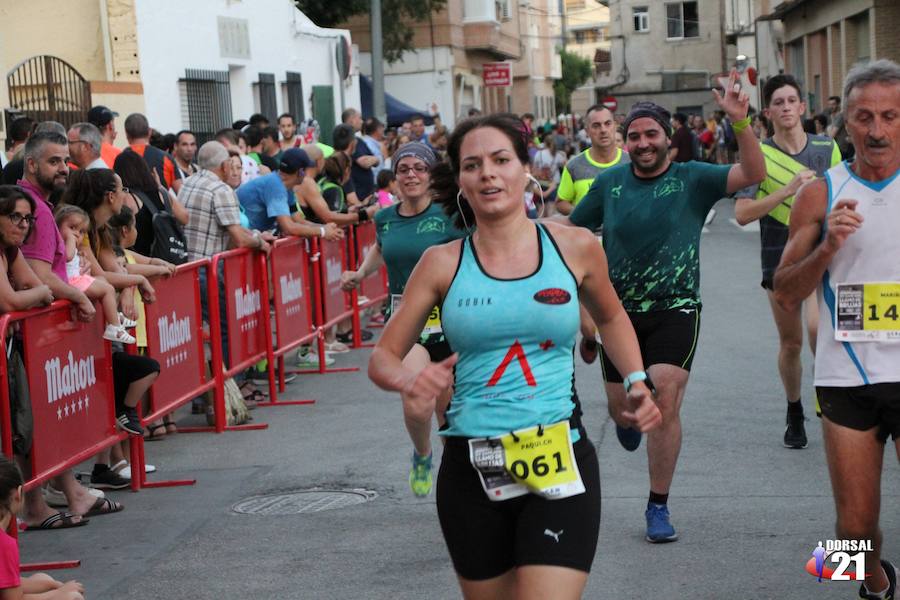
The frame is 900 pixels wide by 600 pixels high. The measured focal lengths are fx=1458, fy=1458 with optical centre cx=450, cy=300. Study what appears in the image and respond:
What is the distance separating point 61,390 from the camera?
7.69 meters

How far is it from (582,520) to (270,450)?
18.9 feet

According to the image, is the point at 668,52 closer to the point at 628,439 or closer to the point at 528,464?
the point at 628,439

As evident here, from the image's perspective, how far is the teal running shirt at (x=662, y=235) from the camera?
6.93m

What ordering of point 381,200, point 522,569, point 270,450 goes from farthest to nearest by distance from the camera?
point 381,200
point 270,450
point 522,569

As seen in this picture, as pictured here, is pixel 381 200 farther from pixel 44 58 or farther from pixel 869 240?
pixel 869 240

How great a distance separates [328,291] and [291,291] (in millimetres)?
1245

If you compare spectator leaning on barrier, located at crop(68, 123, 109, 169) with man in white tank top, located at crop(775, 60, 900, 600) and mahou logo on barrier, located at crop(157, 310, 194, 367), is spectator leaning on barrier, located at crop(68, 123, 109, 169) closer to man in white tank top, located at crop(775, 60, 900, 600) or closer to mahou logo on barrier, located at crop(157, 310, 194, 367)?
mahou logo on barrier, located at crop(157, 310, 194, 367)

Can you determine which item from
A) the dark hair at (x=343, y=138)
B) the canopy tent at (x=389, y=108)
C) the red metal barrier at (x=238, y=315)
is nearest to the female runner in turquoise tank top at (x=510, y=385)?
the red metal barrier at (x=238, y=315)

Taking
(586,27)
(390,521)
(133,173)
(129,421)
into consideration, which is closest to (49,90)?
(133,173)

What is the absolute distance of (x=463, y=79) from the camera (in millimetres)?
52469

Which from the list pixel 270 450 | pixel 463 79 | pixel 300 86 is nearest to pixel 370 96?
pixel 300 86

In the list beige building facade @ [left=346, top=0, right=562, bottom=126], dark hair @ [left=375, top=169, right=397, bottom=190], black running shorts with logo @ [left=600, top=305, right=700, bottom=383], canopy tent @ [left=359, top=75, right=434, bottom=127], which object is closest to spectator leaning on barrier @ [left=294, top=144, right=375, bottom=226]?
dark hair @ [left=375, top=169, right=397, bottom=190]

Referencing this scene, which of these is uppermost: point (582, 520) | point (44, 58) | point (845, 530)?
point (44, 58)

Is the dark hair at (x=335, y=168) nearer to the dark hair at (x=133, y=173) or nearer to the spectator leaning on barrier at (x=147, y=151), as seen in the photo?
the spectator leaning on barrier at (x=147, y=151)
